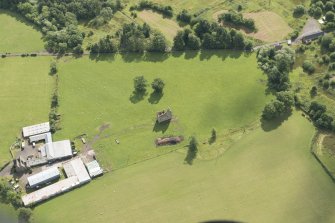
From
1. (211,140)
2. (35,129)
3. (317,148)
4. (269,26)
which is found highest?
(269,26)

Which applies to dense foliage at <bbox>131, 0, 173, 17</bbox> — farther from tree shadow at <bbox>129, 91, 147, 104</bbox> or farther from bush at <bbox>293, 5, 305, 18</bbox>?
bush at <bbox>293, 5, 305, 18</bbox>

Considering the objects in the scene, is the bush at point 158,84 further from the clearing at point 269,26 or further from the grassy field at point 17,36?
the grassy field at point 17,36

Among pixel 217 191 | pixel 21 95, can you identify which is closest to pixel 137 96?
pixel 21 95

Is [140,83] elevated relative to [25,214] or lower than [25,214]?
elevated

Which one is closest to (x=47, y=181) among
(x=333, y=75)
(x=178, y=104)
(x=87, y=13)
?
(x=178, y=104)

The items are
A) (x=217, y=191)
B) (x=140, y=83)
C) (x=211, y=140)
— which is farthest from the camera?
(x=140, y=83)

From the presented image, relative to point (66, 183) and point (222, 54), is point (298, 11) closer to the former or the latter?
point (222, 54)

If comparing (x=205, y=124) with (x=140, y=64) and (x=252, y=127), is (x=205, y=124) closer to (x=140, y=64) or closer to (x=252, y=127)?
(x=252, y=127)
